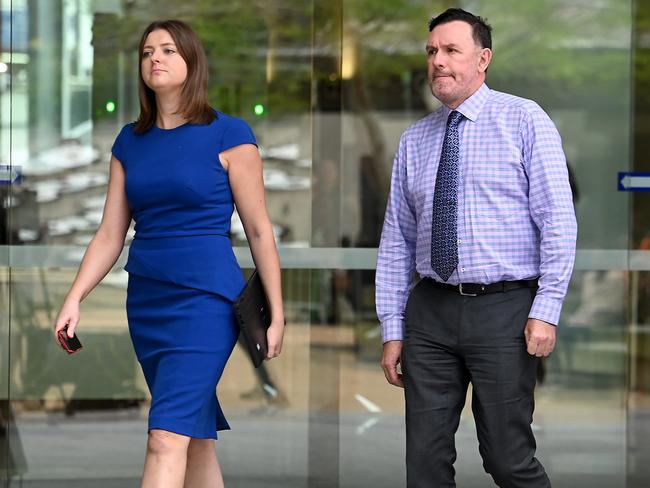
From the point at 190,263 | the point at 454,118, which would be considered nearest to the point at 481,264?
the point at 454,118

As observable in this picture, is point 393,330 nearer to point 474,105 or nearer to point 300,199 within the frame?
point 474,105

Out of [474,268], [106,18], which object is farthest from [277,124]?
[474,268]

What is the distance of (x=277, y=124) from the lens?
253 inches

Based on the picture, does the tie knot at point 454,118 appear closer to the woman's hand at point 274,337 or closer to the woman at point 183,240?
the woman at point 183,240

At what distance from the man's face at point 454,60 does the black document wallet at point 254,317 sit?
33.8 inches

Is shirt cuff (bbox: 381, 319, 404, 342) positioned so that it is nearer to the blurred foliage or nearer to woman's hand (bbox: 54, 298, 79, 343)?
woman's hand (bbox: 54, 298, 79, 343)

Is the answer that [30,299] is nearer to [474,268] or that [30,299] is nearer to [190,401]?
[190,401]

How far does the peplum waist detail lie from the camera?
4.27 m

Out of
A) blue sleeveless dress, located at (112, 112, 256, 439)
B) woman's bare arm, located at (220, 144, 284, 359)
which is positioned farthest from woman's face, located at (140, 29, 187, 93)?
woman's bare arm, located at (220, 144, 284, 359)

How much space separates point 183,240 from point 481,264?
3.07 feet

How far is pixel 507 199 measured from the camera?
421cm

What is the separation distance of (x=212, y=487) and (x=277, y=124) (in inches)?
92.0

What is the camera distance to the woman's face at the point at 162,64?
429 centimetres

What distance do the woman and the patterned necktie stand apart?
1.75 ft
